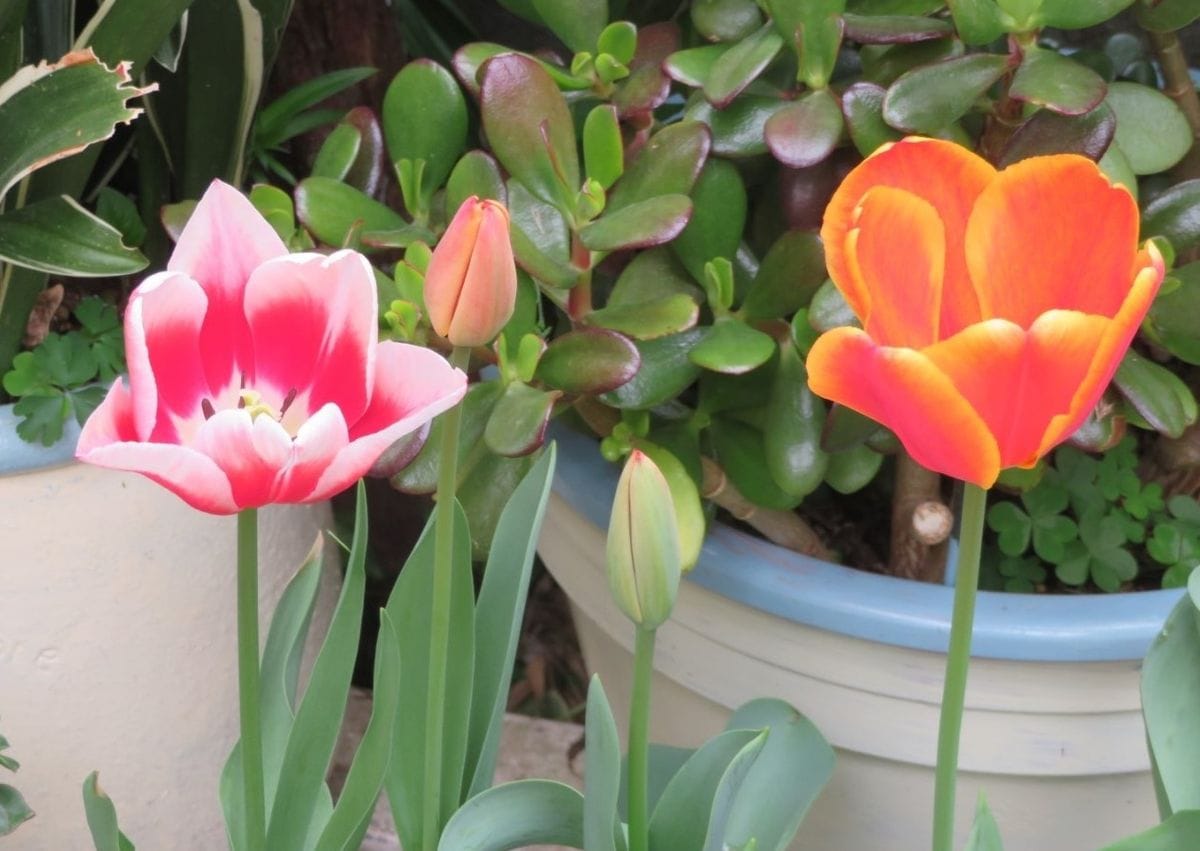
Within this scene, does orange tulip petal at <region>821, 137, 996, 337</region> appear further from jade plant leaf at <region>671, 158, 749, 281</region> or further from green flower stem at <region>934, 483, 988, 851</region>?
jade plant leaf at <region>671, 158, 749, 281</region>

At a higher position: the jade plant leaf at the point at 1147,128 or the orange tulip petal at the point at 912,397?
the orange tulip petal at the point at 912,397

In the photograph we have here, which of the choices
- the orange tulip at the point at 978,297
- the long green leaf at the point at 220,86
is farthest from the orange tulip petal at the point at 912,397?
the long green leaf at the point at 220,86

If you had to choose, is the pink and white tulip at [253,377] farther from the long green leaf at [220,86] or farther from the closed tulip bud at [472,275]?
the long green leaf at [220,86]

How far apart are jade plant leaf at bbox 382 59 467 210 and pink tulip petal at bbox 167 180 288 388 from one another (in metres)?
0.25

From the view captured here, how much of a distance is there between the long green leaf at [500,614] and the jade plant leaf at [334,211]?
0.47 ft

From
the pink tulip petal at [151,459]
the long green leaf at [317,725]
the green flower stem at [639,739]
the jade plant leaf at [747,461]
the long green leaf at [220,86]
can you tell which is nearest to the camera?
the pink tulip petal at [151,459]

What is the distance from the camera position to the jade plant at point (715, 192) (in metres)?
0.62

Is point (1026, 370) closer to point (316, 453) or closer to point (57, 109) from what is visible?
point (316, 453)

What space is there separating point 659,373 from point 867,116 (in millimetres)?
149

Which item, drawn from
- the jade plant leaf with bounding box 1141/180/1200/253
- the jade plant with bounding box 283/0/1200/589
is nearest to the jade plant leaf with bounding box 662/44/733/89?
the jade plant with bounding box 283/0/1200/589

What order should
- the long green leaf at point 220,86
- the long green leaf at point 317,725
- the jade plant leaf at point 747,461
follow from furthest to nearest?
the long green leaf at point 220,86
the jade plant leaf at point 747,461
the long green leaf at point 317,725

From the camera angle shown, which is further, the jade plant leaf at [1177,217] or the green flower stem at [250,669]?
the jade plant leaf at [1177,217]

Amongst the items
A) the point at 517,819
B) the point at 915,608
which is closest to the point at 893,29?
the point at 915,608

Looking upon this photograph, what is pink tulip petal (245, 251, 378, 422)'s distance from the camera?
0.45 meters
